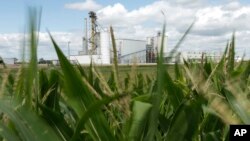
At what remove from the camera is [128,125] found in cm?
54

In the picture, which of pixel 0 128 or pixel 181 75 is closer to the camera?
pixel 0 128

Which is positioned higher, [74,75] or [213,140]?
[74,75]

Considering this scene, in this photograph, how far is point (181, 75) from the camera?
5.04 ft

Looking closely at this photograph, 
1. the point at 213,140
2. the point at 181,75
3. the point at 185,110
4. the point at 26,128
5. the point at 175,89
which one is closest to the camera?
the point at 26,128

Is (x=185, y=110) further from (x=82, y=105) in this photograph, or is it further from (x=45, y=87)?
(x=45, y=87)

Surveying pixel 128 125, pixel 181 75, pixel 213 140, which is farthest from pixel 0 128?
pixel 181 75

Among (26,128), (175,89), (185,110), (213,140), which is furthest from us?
(175,89)

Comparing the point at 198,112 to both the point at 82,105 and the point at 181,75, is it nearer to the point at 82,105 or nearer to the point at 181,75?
the point at 82,105

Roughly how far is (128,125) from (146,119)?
0.03 metres

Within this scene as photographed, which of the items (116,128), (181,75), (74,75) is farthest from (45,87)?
(181,75)

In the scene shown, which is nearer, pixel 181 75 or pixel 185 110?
pixel 185 110

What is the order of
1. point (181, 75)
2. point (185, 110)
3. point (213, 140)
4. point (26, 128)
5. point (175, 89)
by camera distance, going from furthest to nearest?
point (181, 75) < point (175, 89) < point (213, 140) < point (185, 110) < point (26, 128)

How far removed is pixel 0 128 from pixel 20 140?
48mm

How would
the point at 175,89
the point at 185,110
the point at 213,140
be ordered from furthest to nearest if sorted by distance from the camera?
the point at 175,89 < the point at 213,140 < the point at 185,110
